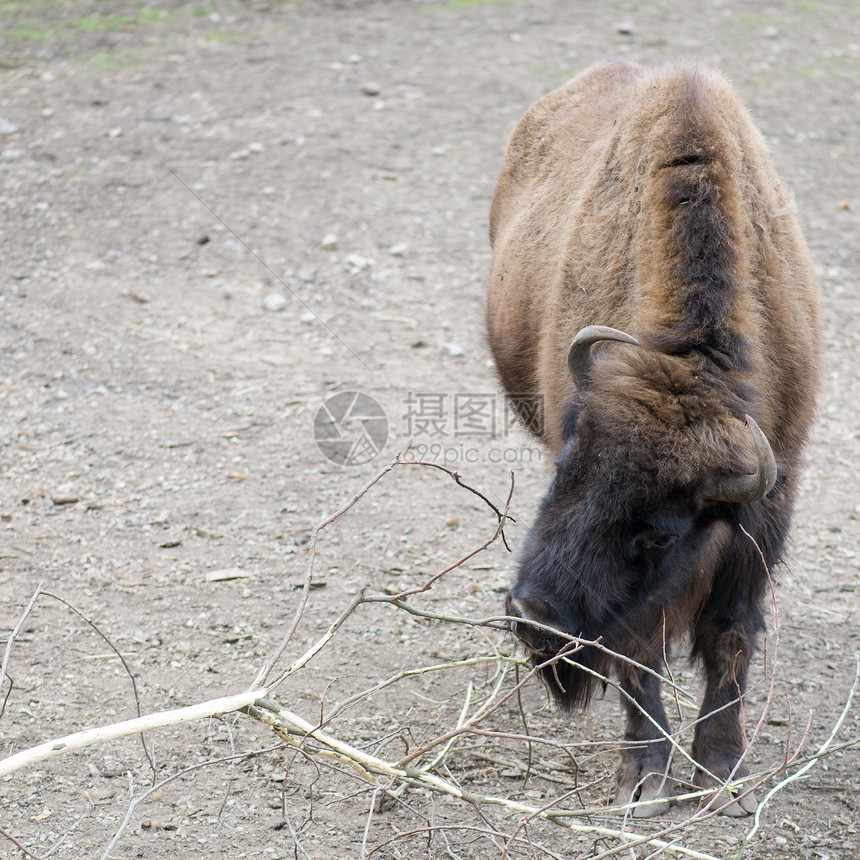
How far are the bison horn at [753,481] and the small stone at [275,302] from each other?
182 inches

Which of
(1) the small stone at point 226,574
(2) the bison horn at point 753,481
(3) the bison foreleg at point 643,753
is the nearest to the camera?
(2) the bison horn at point 753,481

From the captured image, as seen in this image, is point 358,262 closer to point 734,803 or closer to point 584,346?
point 584,346

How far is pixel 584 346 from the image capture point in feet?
9.82

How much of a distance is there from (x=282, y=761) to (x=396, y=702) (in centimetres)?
58

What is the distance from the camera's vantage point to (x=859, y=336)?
6.70m

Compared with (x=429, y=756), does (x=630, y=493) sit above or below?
above

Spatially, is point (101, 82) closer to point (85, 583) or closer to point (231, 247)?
point (231, 247)

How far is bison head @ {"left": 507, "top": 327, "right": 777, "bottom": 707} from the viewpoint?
2779 millimetres

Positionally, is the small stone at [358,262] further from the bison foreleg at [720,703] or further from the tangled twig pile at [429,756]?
the bison foreleg at [720,703]

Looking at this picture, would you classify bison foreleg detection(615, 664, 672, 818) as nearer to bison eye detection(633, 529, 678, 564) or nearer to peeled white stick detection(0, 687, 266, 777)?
bison eye detection(633, 529, 678, 564)

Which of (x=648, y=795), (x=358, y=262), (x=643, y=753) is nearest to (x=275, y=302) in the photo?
(x=358, y=262)

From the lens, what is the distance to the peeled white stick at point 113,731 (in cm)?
224

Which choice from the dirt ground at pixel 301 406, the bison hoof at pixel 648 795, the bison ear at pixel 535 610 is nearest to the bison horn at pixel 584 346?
the bison ear at pixel 535 610

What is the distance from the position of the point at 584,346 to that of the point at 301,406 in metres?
3.14
